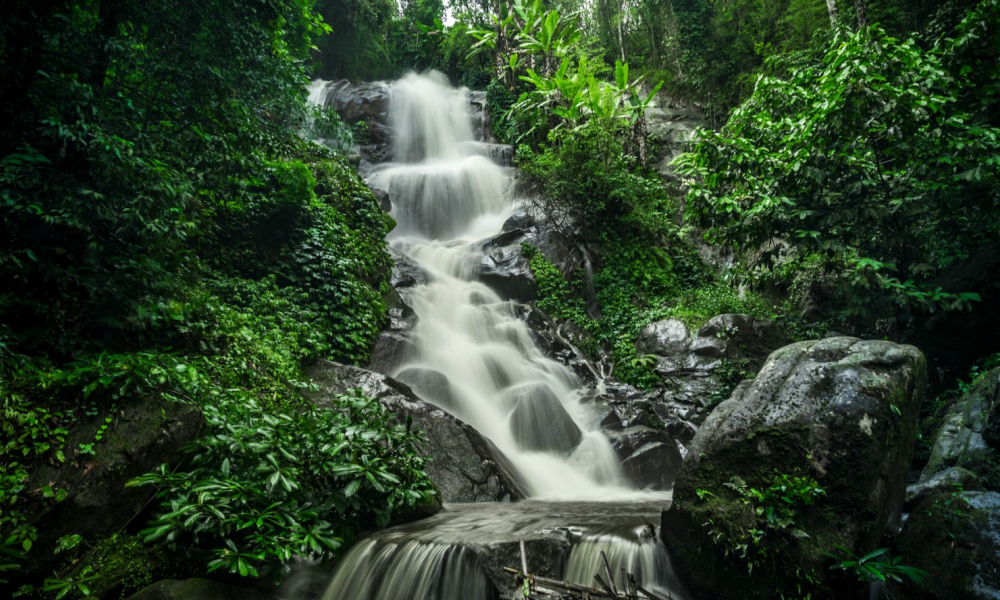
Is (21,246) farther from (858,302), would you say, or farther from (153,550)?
(858,302)

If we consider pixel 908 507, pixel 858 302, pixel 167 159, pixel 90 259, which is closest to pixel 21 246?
pixel 90 259

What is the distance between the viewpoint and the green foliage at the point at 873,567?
331cm

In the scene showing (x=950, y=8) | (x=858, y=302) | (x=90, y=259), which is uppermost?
A: (x=950, y=8)

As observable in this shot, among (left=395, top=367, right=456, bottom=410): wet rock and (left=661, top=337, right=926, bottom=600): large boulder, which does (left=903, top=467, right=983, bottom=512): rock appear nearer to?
(left=661, top=337, right=926, bottom=600): large boulder

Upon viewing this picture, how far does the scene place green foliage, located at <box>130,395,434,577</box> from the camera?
366cm

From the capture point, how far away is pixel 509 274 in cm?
1353

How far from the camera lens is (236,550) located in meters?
3.54

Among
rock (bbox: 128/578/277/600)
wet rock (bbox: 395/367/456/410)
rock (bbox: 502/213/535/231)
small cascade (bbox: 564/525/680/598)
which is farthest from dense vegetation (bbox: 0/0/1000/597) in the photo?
rock (bbox: 502/213/535/231)

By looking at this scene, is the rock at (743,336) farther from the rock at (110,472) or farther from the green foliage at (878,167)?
the rock at (110,472)

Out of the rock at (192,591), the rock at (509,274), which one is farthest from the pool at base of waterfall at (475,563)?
the rock at (509,274)

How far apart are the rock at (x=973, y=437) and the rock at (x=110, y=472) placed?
7.56 meters

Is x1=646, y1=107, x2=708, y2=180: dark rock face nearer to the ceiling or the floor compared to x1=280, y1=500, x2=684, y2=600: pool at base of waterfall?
nearer to the ceiling

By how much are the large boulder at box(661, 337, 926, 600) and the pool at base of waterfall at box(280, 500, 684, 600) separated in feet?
0.98

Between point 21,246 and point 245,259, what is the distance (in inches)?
Result: 175
